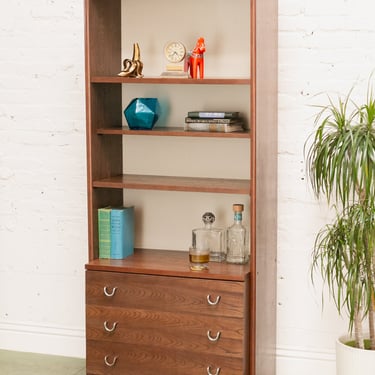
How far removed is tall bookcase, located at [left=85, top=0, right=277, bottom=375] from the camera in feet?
10.5

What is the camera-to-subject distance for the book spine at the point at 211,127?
10.7 ft

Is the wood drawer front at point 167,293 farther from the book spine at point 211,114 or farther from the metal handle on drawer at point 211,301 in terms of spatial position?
the book spine at point 211,114

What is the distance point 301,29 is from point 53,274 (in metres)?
1.70

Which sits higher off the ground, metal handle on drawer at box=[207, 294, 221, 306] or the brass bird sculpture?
the brass bird sculpture

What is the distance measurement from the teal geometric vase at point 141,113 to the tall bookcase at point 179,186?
0.06m

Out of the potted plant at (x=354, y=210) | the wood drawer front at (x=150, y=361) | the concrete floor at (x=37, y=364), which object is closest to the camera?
the potted plant at (x=354, y=210)

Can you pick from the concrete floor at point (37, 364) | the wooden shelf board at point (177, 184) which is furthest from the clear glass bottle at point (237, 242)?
the concrete floor at point (37, 364)

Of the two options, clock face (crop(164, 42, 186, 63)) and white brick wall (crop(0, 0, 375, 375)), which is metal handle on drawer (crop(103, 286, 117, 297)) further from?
clock face (crop(164, 42, 186, 63))

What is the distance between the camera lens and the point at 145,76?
11.8ft

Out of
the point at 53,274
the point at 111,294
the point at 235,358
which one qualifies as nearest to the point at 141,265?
the point at 111,294

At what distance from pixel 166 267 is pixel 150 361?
396 millimetres

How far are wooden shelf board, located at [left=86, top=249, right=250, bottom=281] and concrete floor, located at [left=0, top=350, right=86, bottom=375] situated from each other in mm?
681

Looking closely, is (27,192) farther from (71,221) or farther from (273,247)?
A: (273,247)

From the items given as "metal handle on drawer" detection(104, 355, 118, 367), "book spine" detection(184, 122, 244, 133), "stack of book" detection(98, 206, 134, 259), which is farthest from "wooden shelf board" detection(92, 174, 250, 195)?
"metal handle on drawer" detection(104, 355, 118, 367)
